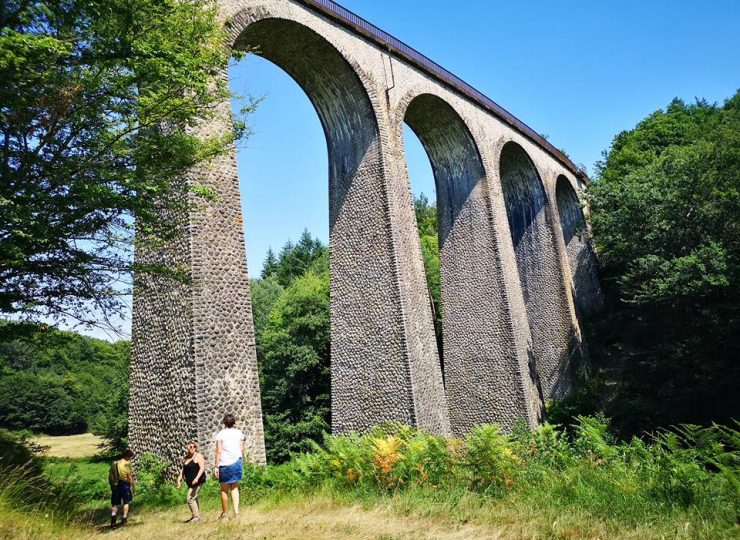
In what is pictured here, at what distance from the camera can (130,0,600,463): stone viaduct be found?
980 centimetres

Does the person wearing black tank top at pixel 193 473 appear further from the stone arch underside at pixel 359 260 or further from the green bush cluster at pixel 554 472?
the stone arch underside at pixel 359 260

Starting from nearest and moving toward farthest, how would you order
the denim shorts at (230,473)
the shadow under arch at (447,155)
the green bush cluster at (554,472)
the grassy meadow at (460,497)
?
the grassy meadow at (460,497) < the green bush cluster at (554,472) < the denim shorts at (230,473) < the shadow under arch at (447,155)

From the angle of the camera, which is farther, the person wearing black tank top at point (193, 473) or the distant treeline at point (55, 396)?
the distant treeline at point (55, 396)

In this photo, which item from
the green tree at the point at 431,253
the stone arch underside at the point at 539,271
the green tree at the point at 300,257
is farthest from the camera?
the green tree at the point at 300,257

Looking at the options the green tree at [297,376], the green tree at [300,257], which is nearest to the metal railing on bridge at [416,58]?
the green tree at [297,376]

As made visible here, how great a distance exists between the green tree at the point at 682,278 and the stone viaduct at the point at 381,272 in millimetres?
3543

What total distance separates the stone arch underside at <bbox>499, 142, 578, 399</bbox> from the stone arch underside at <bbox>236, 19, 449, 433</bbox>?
380 inches

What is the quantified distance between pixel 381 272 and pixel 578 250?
A: 18591mm

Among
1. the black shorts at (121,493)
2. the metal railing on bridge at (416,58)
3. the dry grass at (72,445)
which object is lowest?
the dry grass at (72,445)

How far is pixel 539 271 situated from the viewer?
930 inches

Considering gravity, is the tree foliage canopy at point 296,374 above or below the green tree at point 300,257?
below

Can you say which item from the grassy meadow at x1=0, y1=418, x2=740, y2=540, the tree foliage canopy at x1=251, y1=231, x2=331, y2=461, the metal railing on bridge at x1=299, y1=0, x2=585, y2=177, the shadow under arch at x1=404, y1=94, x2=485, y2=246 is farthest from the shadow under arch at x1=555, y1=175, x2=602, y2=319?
the grassy meadow at x1=0, y1=418, x2=740, y2=540

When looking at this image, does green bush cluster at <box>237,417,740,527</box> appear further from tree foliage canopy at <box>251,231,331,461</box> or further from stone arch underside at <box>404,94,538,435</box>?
tree foliage canopy at <box>251,231,331,461</box>

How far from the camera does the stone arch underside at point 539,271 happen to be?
21.9 meters
